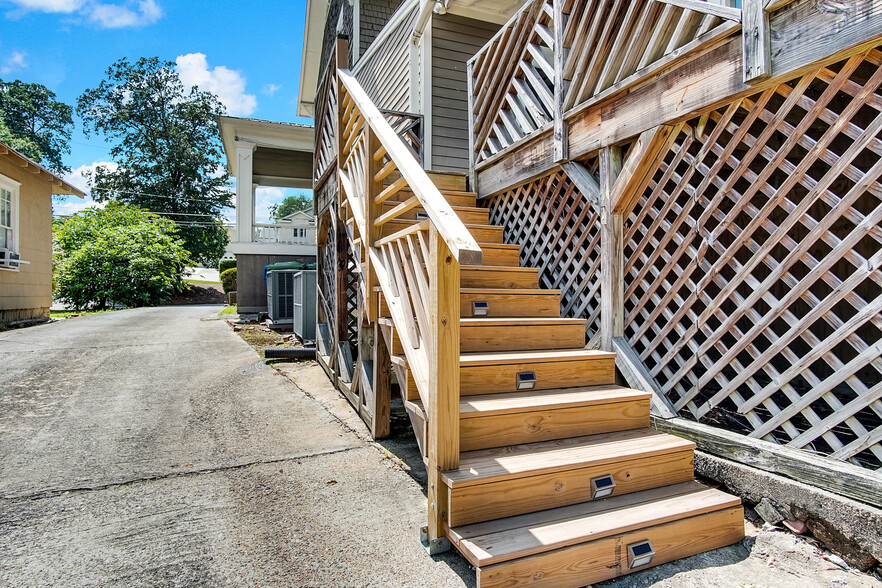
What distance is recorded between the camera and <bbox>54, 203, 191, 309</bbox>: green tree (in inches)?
578

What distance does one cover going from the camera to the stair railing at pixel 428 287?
1907 millimetres

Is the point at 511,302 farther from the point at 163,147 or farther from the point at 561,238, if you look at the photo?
the point at 163,147

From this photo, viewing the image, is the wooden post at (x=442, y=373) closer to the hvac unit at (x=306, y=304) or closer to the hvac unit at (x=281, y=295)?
the hvac unit at (x=306, y=304)

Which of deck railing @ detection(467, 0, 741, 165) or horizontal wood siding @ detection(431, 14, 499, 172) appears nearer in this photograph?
deck railing @ detection(467, 0, 741, 165)

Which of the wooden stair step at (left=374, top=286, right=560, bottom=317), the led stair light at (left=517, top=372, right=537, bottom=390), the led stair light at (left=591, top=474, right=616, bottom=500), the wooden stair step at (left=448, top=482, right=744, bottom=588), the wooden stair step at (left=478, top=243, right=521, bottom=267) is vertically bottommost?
the wooden stair step at (left=448, top=482, right=744, bottom=588)

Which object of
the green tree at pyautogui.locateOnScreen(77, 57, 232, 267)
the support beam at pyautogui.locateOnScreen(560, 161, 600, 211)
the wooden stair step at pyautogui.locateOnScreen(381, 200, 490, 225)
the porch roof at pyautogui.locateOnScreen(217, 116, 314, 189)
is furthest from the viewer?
the green tree at pyautogui.locateOnScreen(77, 57, 232, 267)

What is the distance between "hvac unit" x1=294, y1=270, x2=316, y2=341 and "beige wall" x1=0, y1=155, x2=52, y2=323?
6.03m

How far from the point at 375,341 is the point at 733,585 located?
2.31 m

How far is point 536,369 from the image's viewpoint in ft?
8.65

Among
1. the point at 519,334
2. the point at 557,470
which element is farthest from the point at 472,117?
the point at 557,470

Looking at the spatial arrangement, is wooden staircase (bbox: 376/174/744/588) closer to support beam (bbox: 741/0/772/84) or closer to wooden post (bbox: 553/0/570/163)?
wooden post (bbox: 553/0/570/163)

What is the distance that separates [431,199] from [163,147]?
29.1m

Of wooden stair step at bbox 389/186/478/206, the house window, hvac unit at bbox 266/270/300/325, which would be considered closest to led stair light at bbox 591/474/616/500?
wooden stair step at bbox 389/186/478/206

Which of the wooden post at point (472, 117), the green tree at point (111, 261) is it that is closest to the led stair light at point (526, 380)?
the wooden post at point (472, 117)
